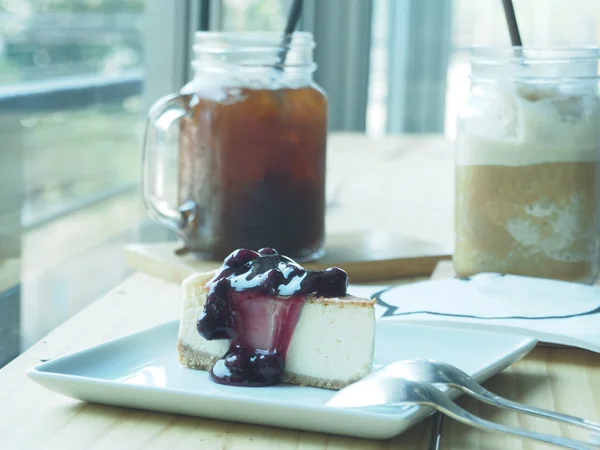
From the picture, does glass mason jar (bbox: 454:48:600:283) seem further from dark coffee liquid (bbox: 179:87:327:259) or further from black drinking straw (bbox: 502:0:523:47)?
dark coffee liquid (bbox: 179:87:327:259)

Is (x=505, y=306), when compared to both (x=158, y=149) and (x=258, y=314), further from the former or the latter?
(x=158, y=149)

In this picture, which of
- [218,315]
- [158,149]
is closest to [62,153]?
[158,149]

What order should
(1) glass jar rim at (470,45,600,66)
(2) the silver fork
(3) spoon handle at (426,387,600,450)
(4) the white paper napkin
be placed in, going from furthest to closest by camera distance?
(1) glass jar rim at (470,45,600,66)
(4) the white paper napkin
(2) the silver fork
(3) spoon handle at (426,387,600,450)

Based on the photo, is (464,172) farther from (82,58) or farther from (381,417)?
(82,58)

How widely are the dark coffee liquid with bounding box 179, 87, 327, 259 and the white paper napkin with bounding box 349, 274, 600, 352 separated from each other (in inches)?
5.1

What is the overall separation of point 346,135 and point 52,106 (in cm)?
133

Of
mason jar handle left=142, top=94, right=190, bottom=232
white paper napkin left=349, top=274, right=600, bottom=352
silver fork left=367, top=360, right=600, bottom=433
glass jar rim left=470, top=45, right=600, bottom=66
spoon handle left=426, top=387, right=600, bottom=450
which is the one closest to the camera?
spoon handle left=426, top=387, right=600, bottom=450

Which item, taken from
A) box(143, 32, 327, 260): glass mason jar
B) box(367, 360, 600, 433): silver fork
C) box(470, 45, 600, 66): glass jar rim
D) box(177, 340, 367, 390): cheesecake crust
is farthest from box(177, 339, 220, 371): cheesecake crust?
box(470, 45, 600, 66): glass jar rim

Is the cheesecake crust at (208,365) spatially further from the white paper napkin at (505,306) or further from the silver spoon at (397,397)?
the white paper napkin at (505,306)

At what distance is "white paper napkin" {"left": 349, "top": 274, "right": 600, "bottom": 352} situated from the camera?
0.82 metres

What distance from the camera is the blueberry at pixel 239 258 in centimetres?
72

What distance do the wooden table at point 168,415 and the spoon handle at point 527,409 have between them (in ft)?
0.07

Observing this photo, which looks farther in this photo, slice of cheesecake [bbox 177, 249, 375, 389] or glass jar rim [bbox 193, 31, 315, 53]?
glass jar rim [bbox 193, 31, 315, 53]

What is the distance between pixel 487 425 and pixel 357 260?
571mm
